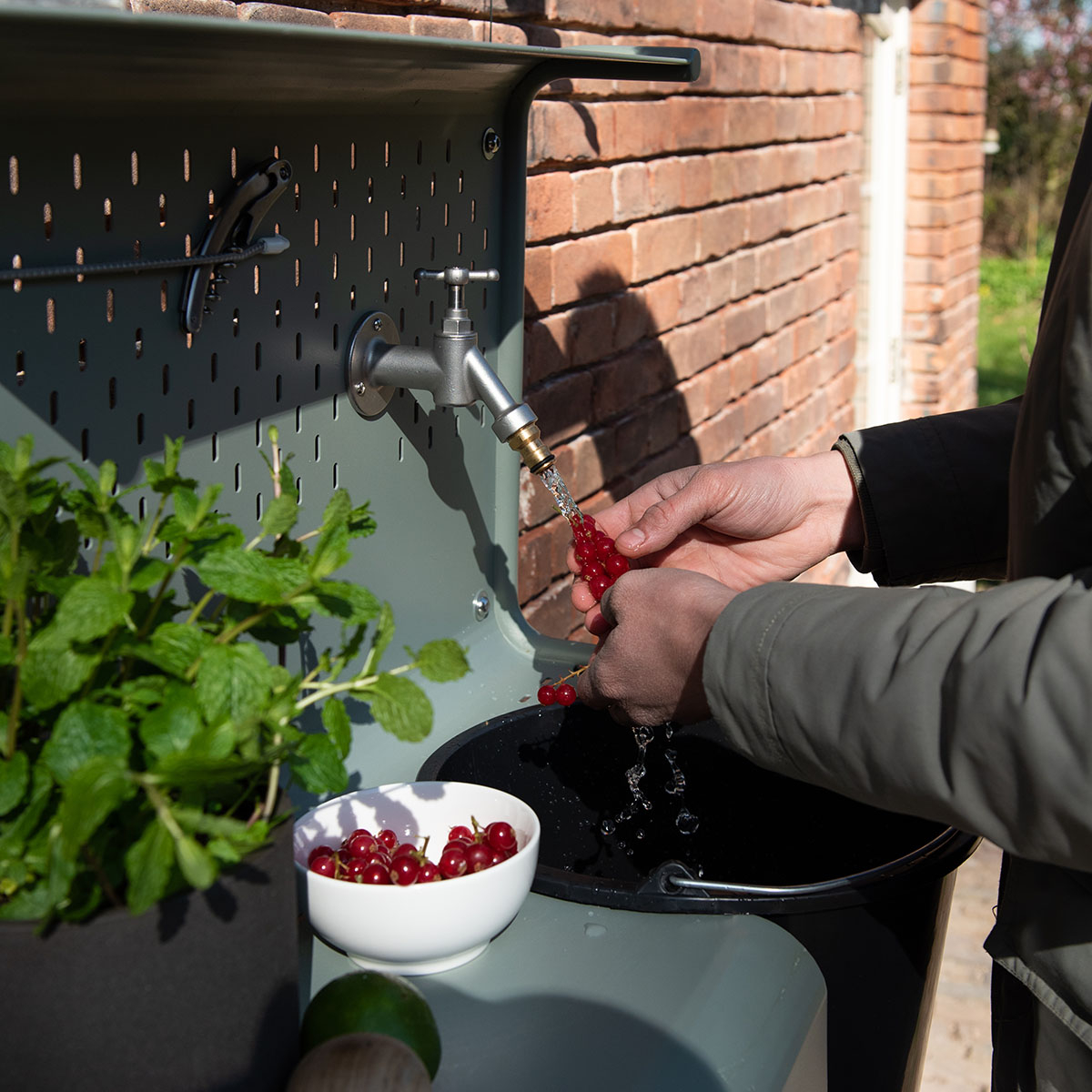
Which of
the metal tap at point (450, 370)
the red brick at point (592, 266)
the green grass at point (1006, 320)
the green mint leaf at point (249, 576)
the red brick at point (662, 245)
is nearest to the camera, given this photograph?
the green mint leaf at point (249, 576)

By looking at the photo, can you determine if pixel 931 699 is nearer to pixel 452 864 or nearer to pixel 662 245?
pixel 452 864

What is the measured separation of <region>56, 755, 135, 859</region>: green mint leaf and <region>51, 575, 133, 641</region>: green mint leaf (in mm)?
67

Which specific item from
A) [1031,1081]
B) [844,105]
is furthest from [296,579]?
[844,105]

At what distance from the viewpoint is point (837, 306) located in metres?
3.63

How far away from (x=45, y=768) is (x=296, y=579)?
159 millimetres

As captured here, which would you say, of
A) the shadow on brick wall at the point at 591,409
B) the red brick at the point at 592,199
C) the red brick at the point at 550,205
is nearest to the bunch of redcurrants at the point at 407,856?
the shadow on brick wall at the point at 591,409

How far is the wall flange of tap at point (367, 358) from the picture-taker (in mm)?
1168

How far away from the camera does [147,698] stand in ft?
2.05

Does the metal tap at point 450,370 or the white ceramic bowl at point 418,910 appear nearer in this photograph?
the white ceramic bowl at point 418,910

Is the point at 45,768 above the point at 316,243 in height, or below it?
below

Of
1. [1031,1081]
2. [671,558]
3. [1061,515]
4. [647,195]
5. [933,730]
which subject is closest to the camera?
[933,730]

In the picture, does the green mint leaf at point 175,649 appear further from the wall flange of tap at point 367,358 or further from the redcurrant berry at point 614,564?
the redcurrant berry at point 614,564

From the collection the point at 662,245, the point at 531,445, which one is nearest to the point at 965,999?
the point at 662,245

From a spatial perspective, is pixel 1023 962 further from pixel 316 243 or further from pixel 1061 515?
pixel 316 243
